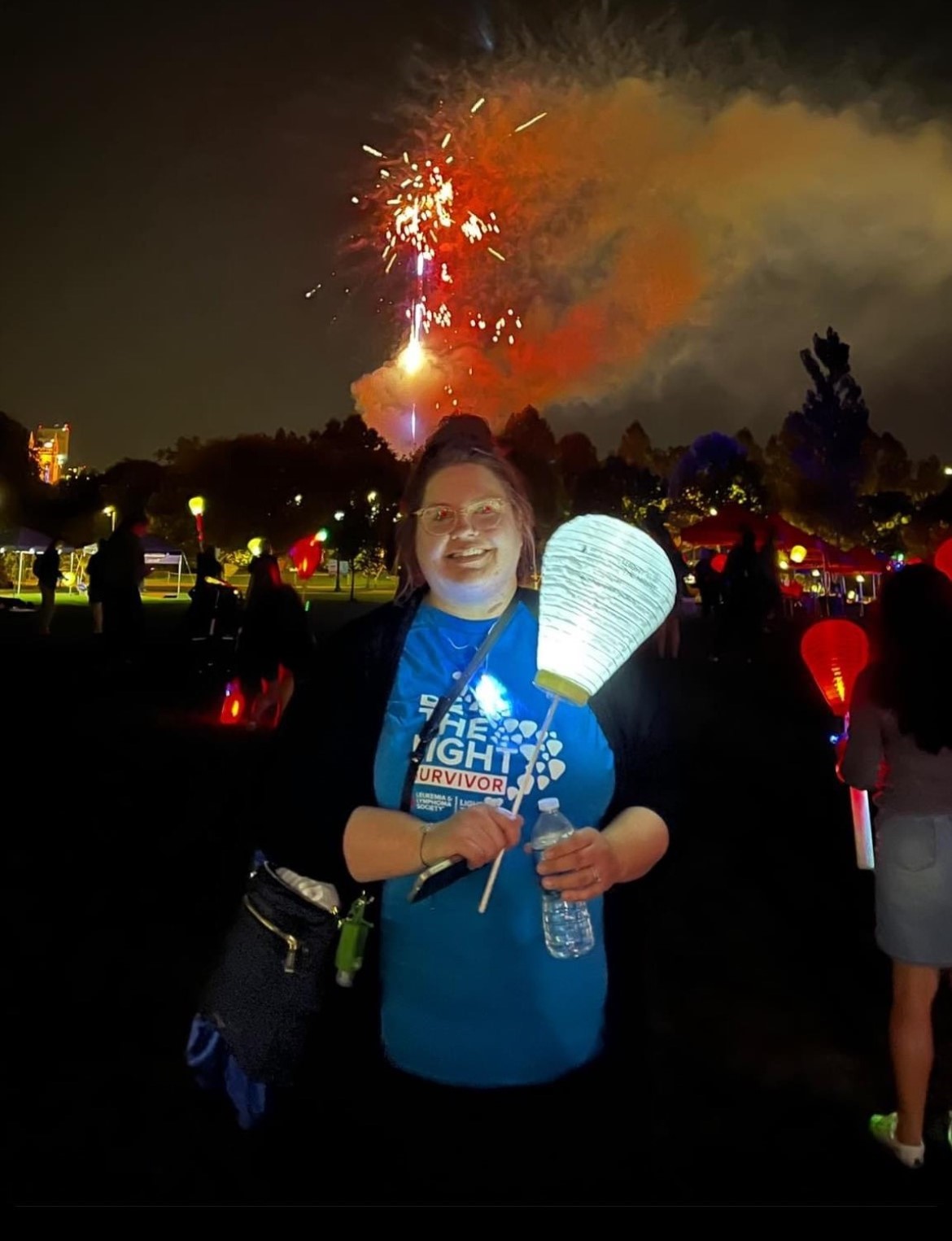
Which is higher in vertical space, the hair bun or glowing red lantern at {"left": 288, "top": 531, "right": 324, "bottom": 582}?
glowing red lantern at {"left": 288, "top": 531, "right": 324, "bottom": 582}

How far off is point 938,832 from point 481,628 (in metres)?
1.88

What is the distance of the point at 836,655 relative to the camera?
18.3 feet

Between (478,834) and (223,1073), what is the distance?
94 centimetres

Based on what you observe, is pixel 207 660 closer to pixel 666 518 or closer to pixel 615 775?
pixel 615 775

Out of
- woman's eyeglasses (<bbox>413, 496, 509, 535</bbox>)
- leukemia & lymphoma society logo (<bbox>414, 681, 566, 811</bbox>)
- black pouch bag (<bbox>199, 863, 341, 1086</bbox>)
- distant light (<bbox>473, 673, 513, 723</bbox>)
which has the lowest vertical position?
black pouch bag (<bbox>199, 863, 341, 1086</bbox>)

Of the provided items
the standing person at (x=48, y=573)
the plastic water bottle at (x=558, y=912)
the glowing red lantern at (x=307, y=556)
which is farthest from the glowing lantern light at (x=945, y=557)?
the standing person at (x=48, y=573)

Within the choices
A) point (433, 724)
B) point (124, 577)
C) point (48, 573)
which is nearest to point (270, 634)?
point (124, 577)

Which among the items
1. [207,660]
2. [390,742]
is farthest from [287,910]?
[207,660]

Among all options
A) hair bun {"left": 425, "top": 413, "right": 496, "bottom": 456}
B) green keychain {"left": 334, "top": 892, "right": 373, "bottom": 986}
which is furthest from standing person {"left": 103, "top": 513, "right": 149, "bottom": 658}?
green keychain {"left": 334, "top": 892, "right": 373, "bottom": 986}

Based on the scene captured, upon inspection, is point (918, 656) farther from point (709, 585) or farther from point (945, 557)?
point (709, 585)

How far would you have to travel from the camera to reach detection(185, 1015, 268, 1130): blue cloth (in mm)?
2316

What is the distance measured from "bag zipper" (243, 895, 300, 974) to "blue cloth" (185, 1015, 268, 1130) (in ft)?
0.83

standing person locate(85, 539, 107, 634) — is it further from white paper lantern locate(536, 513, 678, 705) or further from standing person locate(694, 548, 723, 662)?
white paper lantern locate(536, 513, 678, 705)

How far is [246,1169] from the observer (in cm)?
326
